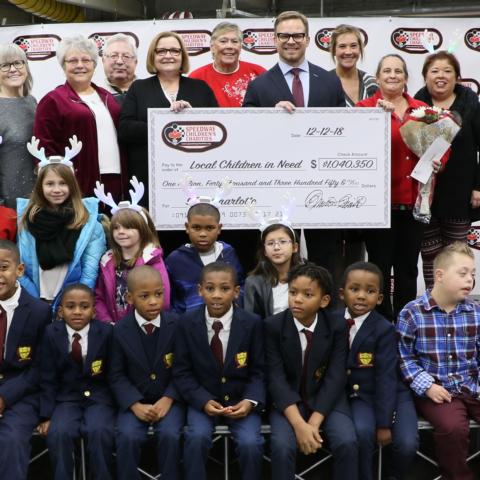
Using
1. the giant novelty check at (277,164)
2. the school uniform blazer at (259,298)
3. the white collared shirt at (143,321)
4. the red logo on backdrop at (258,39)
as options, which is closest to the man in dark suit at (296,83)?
the giant novelty check at (277,164)

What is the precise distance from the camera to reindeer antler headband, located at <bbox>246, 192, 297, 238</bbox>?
14.9ft

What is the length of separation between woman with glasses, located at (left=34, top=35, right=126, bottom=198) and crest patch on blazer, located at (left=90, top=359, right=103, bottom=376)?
135 centimetres

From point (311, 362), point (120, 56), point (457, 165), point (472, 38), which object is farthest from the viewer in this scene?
point (472, 38)

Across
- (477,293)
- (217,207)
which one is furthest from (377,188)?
(477,293)

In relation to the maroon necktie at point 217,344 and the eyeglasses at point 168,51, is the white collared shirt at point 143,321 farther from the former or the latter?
the eyeglasses at point 168,51

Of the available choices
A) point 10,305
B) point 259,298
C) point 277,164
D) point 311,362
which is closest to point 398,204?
point 277,164

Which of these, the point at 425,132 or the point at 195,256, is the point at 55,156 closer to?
the point at 195,256

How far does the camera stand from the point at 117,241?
14.5 feet

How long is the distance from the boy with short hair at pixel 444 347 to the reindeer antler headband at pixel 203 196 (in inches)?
52.2

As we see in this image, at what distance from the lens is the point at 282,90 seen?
4.90 m

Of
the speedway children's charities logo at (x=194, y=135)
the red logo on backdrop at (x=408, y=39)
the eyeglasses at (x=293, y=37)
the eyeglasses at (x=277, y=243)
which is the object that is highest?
the red logo on backdrop at (x=408, y=39)

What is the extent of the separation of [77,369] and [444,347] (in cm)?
184

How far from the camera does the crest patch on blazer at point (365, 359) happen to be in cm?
390

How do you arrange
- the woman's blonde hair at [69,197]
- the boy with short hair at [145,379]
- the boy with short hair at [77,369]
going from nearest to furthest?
the boy with short hair at [145,379]
the boy with short hair at [77,369]
the woman's blonde hair at [69,197]
